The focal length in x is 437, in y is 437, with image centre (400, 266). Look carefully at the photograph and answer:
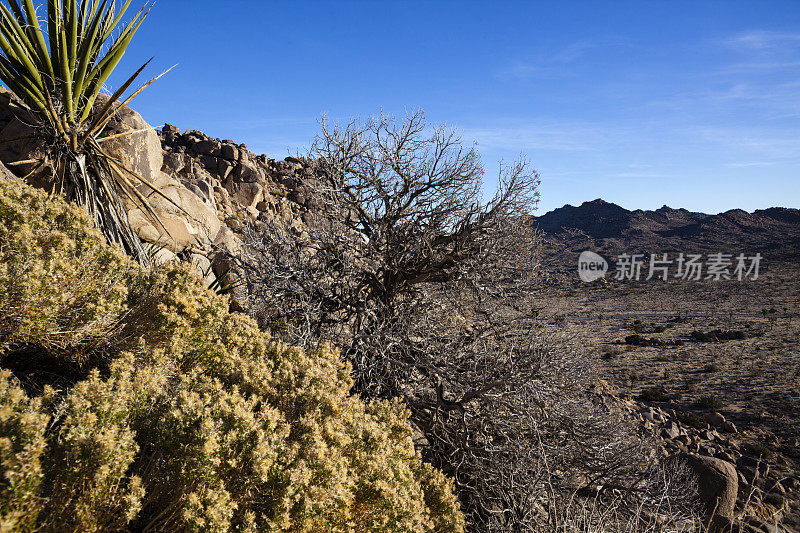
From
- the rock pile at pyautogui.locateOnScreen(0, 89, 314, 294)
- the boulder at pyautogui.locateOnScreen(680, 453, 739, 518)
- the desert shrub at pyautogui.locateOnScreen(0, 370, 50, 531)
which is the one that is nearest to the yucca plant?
the rock pile at pyautogui.locateOnScreen(0, 89, 314, 294)

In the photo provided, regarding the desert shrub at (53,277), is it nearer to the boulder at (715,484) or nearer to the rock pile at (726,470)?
the rock pile at (726,470)

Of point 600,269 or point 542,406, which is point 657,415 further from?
point 600,269

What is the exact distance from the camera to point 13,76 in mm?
6059

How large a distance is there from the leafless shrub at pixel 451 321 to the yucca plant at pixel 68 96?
2092 millimetres

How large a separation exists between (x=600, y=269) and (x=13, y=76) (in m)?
64.3

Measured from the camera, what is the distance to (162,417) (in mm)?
2561

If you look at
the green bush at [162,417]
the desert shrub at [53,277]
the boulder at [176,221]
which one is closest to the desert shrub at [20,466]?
the green bush at [162,417]

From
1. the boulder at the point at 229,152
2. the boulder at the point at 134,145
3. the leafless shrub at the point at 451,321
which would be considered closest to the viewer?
the leafless shrub at the point at 451,321

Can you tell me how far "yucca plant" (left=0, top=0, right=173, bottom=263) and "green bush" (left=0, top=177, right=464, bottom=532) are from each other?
8.01 feet

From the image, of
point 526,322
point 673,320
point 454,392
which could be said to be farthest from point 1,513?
point 673,320

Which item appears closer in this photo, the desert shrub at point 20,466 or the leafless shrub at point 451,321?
the desert shrub at point 20,466

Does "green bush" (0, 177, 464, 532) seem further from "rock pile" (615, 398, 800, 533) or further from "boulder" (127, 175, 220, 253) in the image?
"rock pile" (615, 398, 800, 533)

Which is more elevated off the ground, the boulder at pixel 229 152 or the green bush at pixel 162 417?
the boulder at pixel 229 152

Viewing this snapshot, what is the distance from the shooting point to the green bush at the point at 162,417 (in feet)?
6.88
